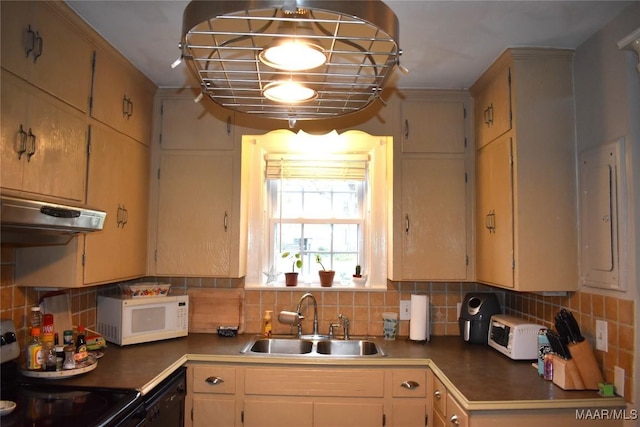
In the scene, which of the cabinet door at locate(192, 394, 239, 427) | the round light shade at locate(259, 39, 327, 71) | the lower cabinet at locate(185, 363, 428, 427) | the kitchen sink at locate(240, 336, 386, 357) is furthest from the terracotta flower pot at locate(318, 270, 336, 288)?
the round light shade at locate(259, 39, 327, 71)

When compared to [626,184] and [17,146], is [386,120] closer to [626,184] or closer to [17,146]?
[626,184]

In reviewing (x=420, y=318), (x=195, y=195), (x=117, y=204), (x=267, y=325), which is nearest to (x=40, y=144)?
(x=117, y=204)

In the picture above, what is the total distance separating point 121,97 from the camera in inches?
99.7

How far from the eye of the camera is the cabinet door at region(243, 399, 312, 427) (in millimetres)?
2453

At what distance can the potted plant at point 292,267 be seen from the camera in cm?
312

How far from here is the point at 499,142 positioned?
251 centimetres

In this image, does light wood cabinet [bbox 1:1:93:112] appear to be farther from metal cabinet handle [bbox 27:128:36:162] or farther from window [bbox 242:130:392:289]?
window [bbox 242:130:392:289]

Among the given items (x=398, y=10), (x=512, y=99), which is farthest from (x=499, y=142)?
(x=398, y=10)

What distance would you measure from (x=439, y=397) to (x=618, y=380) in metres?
0.78

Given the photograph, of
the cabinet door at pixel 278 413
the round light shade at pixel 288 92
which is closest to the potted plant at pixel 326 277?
the cabinet door at pixel 278 413

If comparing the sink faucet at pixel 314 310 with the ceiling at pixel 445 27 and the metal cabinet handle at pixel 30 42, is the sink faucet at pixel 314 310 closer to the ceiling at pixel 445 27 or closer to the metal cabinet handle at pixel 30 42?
the ceiling at pixel 445 27

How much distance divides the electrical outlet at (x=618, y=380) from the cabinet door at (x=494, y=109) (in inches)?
47.9

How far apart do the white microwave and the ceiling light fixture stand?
1.45 meters

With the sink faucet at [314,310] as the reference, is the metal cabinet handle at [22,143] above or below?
above
